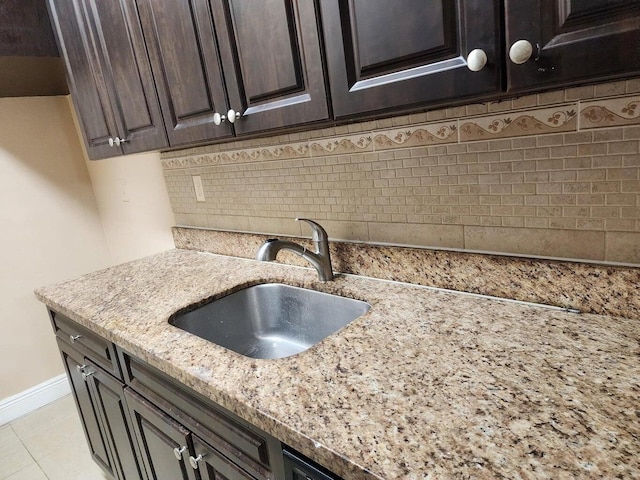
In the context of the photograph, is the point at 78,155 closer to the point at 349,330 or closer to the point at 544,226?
the point at 349,330

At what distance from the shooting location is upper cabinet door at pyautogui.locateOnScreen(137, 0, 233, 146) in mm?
987

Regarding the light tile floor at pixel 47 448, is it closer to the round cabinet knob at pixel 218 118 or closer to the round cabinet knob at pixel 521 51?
the round cabinet knob at pixel 218 118

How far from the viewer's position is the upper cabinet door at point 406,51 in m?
0.60

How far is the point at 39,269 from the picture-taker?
2402 mm

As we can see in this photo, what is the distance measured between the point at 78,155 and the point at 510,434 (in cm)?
276

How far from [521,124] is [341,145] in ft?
1.58

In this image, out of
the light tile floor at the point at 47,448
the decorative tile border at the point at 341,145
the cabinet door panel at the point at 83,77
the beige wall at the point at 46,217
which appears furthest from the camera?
the beige wall at the point at 46,217

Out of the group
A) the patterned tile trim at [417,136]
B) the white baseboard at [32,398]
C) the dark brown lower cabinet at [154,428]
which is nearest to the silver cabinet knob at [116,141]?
the dark brown lower cabinet at [154,428]

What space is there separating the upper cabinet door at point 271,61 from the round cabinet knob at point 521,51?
1.18ft

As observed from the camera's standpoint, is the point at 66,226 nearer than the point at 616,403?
No

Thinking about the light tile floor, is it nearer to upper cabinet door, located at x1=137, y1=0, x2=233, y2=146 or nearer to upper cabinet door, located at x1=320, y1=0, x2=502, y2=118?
upper cabinet door, located at x1=137, y1=0, x2=233, y2=146

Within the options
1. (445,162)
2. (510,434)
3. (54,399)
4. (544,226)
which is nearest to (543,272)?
(544,226)

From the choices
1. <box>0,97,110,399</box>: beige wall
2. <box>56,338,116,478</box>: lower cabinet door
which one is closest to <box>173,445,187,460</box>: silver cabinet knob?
<box>56,338,116,478</box>: lower cabinet door

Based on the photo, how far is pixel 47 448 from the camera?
2.09m
